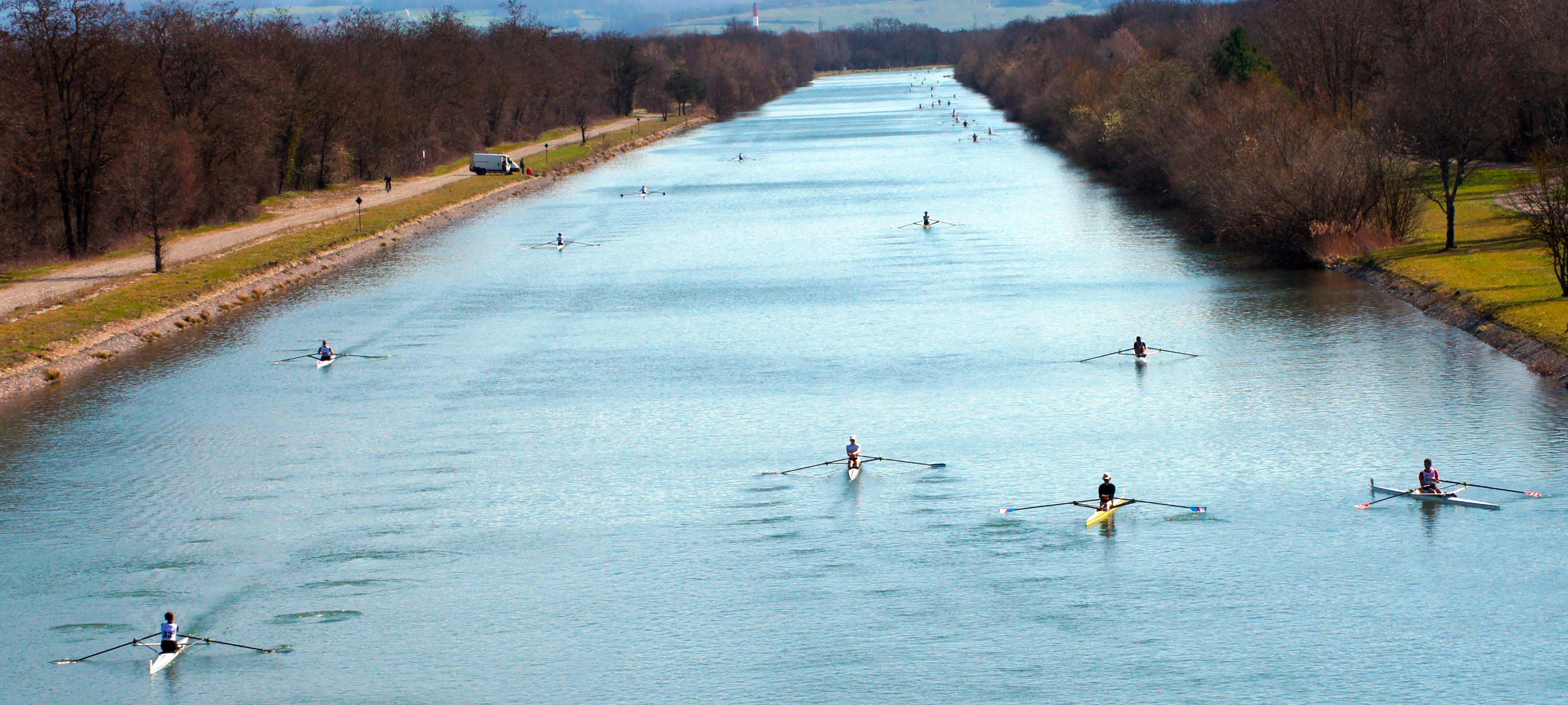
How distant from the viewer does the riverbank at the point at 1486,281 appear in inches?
1818

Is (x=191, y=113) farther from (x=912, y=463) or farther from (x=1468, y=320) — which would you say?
(x=1468, y=320)

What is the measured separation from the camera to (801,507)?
114 feet

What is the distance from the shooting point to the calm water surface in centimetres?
2645

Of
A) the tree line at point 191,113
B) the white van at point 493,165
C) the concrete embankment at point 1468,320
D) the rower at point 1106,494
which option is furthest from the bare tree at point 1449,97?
the white van at point 493,165

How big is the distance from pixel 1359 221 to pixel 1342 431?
99.8ft

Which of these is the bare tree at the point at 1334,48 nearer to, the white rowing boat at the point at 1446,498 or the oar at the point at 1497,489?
the oar at the point at 1497,489

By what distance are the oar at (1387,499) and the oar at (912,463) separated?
10.1m

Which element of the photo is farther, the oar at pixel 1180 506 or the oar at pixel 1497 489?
the oar at pixel 1180 506

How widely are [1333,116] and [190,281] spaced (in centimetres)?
5867

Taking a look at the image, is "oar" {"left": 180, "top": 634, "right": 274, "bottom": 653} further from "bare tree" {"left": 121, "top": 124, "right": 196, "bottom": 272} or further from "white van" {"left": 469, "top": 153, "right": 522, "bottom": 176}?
"white van" {"left": 469, "top": 153, "right": 522, "bottom": 176}

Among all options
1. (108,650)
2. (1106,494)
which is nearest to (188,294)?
(108,650)

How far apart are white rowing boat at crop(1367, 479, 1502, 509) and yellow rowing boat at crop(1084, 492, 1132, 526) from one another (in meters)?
6.04

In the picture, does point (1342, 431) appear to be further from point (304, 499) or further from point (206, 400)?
point (206, 400)

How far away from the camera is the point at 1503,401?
41.1 m
